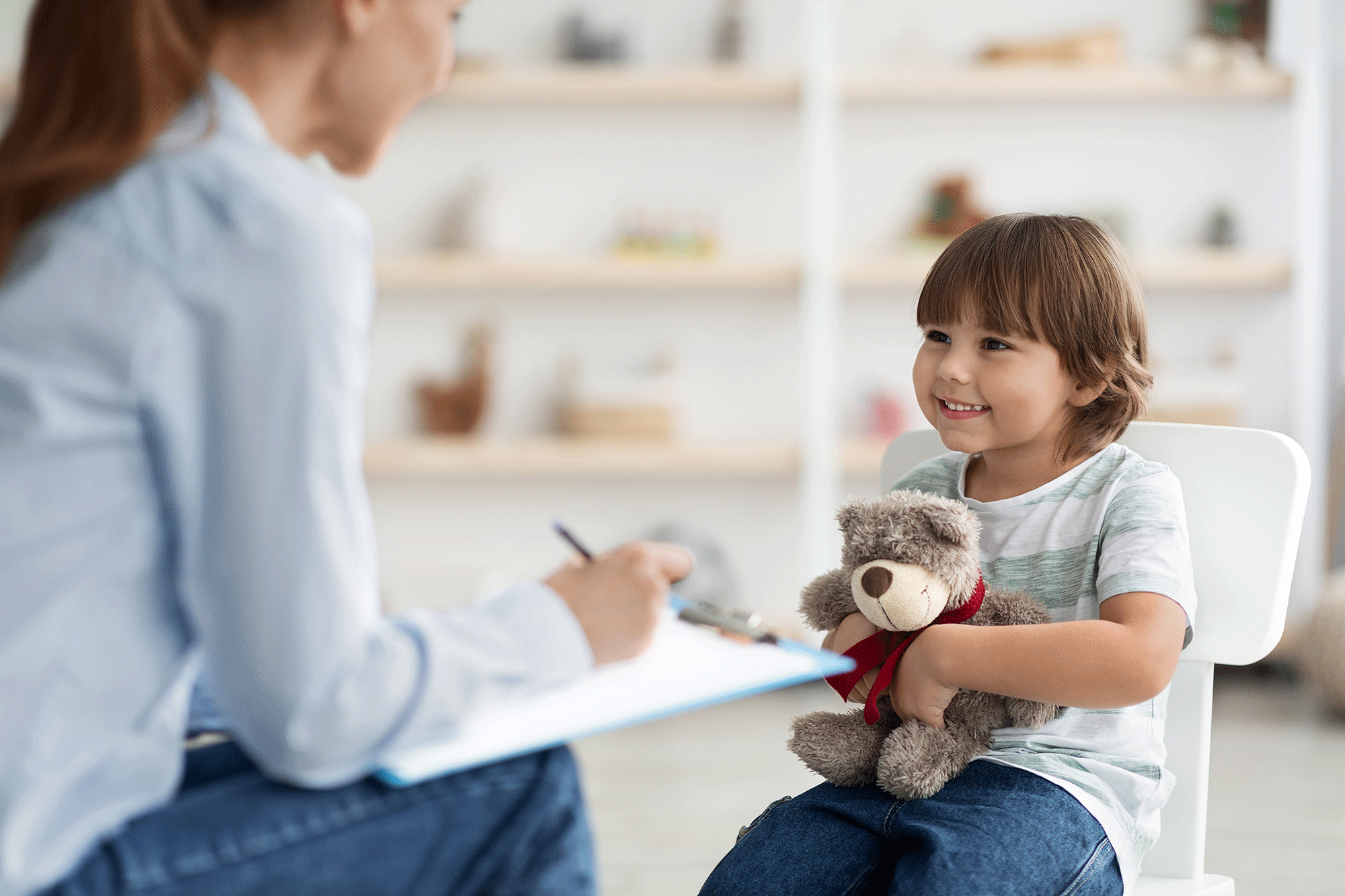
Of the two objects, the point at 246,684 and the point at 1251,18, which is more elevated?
the point at 1251,18

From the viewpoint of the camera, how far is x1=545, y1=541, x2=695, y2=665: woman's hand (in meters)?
0.70

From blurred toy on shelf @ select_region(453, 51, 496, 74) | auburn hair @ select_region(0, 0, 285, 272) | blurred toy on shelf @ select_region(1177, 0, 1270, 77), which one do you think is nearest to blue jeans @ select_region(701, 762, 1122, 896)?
auburn hair @ select_region(0, 0, 285, 272)

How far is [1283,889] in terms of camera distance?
5.57ft

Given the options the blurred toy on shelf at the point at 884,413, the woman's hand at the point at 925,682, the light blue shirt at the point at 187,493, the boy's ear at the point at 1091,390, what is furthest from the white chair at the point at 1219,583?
the blurred toy on shelf at the point at 884,413

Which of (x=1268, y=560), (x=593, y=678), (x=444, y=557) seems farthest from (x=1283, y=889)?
(x=444, y=557)

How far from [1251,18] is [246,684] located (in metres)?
3.08

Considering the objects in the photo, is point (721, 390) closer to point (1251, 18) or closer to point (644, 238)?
point (644, 238)

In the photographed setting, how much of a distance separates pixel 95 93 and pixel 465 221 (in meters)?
2.32

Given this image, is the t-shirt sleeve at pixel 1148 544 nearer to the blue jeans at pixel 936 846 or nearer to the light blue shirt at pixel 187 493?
the blue jeans at pixel 936 846

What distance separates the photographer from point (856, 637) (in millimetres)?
988

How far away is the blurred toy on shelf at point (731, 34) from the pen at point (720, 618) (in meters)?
2.36

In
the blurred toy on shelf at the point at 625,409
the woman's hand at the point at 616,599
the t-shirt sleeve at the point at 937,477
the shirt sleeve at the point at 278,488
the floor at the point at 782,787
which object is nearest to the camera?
the shirt sleeve at the point at 278,488

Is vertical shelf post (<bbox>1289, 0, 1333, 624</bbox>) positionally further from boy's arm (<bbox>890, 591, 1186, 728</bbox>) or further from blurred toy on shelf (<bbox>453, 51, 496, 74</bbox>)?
boy's arm (<bbox>890, 591, 1186, 728</bbox>)

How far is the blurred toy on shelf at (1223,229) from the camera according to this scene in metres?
2.89
